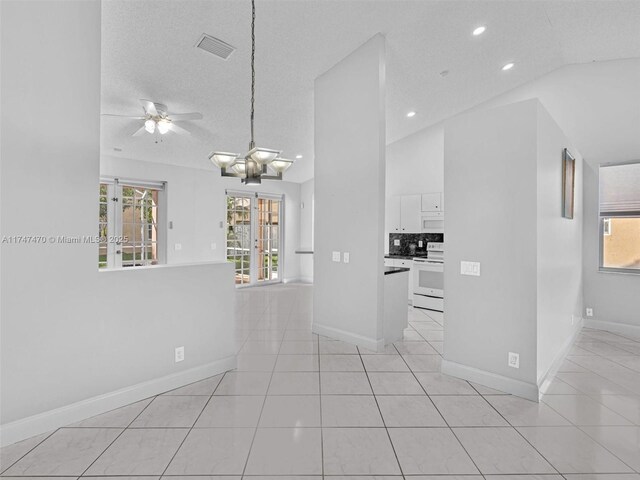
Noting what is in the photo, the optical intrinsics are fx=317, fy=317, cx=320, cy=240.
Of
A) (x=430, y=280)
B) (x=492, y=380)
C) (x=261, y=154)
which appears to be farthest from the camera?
(x=430, y=280)

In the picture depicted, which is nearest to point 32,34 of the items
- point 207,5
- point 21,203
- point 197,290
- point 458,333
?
point 21,203

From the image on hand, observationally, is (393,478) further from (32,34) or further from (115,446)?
(32,34)

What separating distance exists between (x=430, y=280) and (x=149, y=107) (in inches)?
185

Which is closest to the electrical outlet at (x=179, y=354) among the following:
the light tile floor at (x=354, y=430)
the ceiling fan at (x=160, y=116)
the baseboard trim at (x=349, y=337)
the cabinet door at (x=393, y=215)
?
the light tile floor at (x=354, y=430)

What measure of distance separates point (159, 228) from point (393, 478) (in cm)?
610

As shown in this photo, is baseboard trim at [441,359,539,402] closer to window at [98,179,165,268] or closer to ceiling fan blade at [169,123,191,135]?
ceiling fan blade at [169,123,191,135]

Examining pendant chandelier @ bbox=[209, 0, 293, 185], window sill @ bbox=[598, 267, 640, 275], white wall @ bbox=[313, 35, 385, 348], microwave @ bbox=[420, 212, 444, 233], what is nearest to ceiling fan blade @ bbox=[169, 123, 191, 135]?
pendant chandelier @ bbox=[209, 0, 293, 185]

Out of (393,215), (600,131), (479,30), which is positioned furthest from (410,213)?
(479,30)

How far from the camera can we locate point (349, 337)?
12.1 ft

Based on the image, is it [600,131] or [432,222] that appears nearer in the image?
[600,131]

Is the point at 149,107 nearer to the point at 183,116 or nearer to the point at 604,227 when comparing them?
the point at 183,116

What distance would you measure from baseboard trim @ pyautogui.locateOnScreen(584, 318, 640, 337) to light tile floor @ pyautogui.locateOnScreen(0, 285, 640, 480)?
51.6 inches

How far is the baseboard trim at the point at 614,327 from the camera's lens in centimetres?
411

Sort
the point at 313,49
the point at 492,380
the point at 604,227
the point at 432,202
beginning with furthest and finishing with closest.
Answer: the point at 432,202
the point at 604,227
the point at 313,49
the point at 492,380
